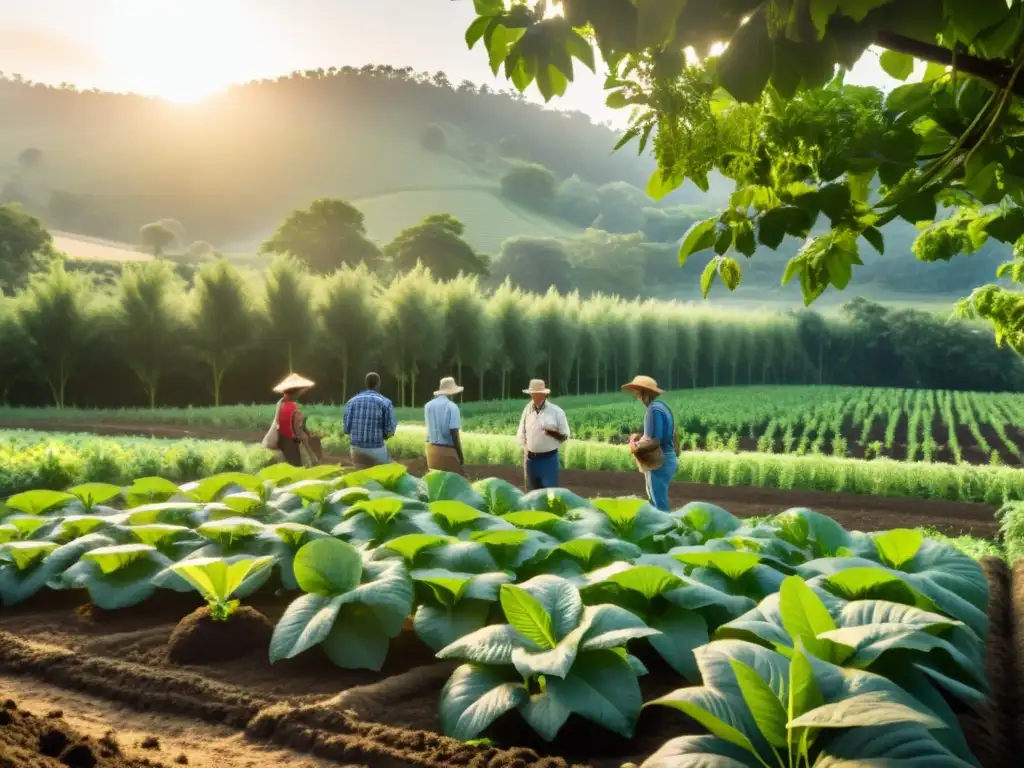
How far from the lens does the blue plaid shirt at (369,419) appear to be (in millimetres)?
7828

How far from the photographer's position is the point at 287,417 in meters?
7.96

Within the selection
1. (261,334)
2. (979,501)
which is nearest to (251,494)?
(979,501)

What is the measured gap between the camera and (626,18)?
54.2 inches

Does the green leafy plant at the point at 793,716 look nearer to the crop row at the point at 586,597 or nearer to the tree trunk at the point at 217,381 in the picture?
the crop row at the point at 586,597

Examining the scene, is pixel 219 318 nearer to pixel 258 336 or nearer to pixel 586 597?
pixel 258 336

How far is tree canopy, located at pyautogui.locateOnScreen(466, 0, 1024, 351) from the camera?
52.3 inches

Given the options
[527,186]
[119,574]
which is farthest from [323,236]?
[527,186]

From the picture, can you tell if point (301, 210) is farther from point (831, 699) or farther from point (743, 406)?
point (831, 699)

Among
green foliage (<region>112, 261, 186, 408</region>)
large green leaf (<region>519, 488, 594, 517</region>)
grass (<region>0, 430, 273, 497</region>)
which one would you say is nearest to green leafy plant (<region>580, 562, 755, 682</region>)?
large green leaf (<region>519, 488, 594, 517</region>)

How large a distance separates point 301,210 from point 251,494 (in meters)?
49.4

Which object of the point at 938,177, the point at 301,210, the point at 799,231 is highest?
the point at 301,210

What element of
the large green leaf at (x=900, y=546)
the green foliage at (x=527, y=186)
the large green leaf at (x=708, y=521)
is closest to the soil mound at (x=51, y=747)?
the large green leaf at (x=708, y=521)

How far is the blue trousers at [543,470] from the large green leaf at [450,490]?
9.79 feet

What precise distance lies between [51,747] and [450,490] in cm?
264
